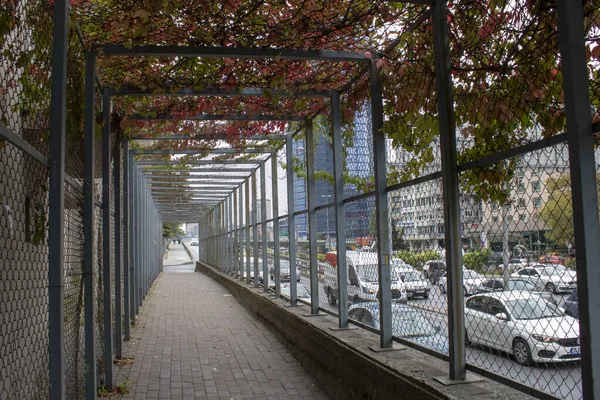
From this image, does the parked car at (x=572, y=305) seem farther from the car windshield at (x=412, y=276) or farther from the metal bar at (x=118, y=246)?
the metal bar at (x=118, y=246)

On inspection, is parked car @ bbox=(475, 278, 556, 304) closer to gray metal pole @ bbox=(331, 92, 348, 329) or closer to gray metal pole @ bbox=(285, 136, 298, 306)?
gray metal pole @ bbox=(331, 92, 348, 329)

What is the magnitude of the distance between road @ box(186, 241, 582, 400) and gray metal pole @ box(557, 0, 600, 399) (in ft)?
1.25

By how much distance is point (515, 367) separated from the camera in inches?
138

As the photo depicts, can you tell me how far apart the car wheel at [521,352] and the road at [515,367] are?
0.04m

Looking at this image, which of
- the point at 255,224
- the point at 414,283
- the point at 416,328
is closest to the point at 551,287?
the point at 414,283

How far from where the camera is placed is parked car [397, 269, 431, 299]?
184 inches

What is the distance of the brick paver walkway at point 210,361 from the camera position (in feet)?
20.5

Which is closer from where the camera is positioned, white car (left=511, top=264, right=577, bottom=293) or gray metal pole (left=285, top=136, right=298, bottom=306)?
white car (left=511, top=264, right=577, bottom=293)

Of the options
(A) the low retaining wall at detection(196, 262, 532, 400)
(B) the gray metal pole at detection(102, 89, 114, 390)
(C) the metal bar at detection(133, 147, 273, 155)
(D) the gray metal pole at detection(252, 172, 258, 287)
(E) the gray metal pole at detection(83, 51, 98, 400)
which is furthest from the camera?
(D) the gray metal pole at detection(252, 172, 258, 287)

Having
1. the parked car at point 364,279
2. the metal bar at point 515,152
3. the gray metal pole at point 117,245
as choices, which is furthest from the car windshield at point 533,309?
the gray metal pole at point 117,245

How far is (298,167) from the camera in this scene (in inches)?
376

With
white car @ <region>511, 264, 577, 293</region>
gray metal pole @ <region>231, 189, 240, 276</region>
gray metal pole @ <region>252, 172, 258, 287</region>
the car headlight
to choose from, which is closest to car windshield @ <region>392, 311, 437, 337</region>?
the car headlight

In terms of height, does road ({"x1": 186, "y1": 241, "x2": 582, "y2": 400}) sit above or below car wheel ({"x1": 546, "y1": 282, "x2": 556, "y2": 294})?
below

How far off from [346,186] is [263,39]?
2091 mm
